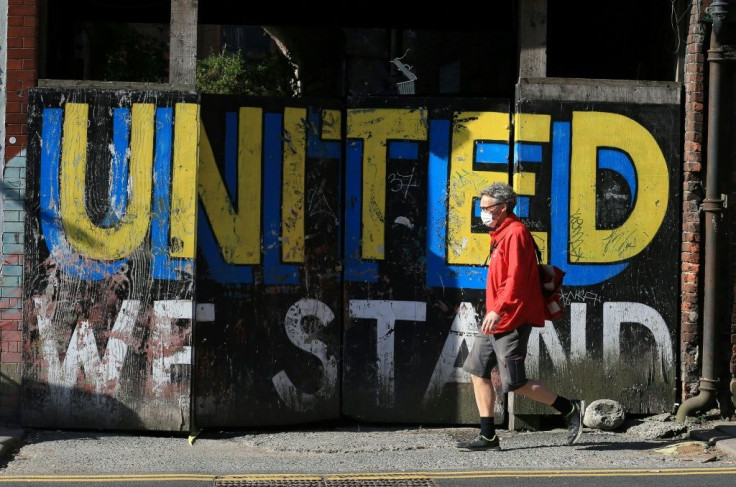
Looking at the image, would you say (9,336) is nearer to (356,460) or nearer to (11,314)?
(11,314)

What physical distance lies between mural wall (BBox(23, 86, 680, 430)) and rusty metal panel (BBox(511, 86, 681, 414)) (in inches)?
0.5

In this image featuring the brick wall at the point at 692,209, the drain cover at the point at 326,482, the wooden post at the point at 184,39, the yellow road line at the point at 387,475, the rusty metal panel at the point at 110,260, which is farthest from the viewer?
the brick wall at the point at 692,209

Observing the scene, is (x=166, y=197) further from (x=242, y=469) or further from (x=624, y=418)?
(x=624, y=418)

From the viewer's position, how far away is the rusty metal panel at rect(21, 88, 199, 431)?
7.81 m

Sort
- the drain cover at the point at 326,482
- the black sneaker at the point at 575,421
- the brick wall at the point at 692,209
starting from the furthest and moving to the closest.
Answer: the brick wall at the point at 692,209, the black sneaker at the point at 575,421, the drain cover at the point at 326,482

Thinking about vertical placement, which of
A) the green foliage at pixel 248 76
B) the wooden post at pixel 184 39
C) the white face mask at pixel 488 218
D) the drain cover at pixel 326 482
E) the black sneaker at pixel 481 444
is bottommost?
the drain cover at pixel 326 482

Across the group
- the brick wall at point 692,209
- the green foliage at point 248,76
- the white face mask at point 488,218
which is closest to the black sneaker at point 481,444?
the white face mask at point 488,218

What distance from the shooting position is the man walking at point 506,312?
23.2 feet

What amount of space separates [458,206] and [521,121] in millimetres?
874

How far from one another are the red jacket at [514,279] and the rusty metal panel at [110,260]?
2467mm

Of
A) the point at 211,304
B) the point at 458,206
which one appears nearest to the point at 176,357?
the point at 211,304

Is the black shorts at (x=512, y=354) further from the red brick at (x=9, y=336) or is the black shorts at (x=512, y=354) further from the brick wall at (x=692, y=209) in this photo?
the red brick at (x=9, y=336)

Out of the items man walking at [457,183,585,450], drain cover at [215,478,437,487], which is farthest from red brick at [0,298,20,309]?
man walking at [457,183,585,450]

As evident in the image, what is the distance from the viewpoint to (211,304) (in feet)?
26.1
